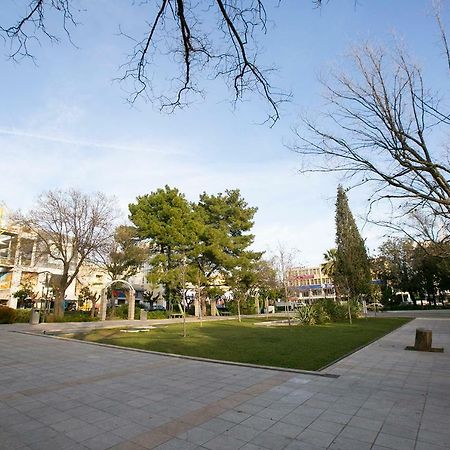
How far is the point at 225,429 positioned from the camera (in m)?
4.28

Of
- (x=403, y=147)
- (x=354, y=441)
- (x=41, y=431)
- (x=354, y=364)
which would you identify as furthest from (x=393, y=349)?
(x=41, y=431)

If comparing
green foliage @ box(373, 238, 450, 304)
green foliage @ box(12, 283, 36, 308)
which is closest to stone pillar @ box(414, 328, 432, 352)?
green foliage @ box(12, 283, 36, 308)

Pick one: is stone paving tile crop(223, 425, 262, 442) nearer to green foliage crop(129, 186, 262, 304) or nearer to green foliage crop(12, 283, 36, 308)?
green foliage crop(129, 186, 262, 304)

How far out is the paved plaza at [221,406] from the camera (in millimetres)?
3959

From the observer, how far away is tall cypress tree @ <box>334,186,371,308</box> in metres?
36.7

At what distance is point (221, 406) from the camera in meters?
5.27

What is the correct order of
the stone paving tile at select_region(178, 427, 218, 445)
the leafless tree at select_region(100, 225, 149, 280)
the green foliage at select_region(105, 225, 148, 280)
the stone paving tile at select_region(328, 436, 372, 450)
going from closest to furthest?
the stone paving tile at select_region(328, 436, 372, 450), the stone paving tile at select_region(178, 427, 218, 445), the leafless tree at select_region(100, 225, 149, 280), the green foliage at select_region(105, 225, 148, 280)

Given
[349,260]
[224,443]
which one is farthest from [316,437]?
[349,260]

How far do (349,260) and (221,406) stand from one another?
35080mm

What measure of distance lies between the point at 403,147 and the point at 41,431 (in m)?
7.73

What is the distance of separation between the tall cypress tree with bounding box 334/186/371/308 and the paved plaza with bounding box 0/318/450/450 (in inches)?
1151

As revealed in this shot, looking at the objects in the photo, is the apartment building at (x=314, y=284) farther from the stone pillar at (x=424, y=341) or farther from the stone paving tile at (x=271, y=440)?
the stone paving tile at (x=271, y=440)

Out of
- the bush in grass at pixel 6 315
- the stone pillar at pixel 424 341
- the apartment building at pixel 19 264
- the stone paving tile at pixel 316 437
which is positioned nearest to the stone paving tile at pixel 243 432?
the stone paving tile at pixel 316 437

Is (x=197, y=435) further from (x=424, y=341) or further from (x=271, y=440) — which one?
(x=424, y=341)
